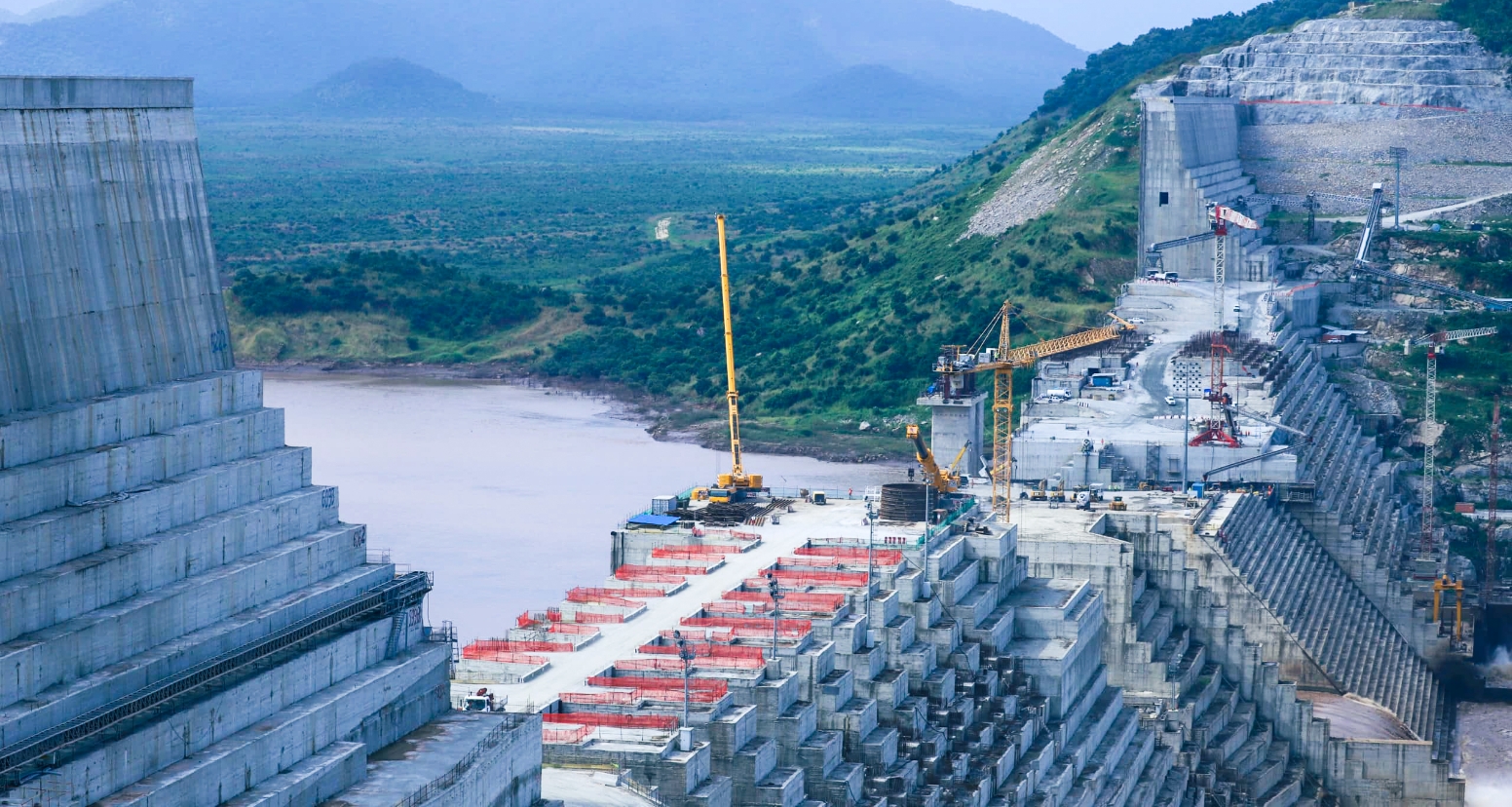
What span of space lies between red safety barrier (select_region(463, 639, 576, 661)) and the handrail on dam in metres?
16.1

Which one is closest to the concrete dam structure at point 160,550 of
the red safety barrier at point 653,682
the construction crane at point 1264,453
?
the red safety barrier at point 653,682

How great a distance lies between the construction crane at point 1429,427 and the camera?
171 m

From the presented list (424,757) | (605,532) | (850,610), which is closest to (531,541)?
(605,532)

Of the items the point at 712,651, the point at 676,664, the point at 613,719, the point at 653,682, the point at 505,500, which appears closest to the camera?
the point at 613,719

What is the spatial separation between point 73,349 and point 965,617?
4754cm

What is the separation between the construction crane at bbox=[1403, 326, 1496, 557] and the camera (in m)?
171

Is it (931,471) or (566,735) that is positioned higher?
(931,471)

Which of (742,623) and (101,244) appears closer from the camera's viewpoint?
(101,244)

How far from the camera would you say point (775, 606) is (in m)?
108

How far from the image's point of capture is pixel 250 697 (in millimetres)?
75688

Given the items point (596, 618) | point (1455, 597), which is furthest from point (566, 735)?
point (1455, 597)

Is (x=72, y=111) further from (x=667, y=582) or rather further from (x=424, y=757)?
(x=667, y=582)

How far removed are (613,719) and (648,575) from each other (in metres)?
23.7

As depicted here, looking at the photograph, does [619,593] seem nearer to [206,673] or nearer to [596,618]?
[596,618]
